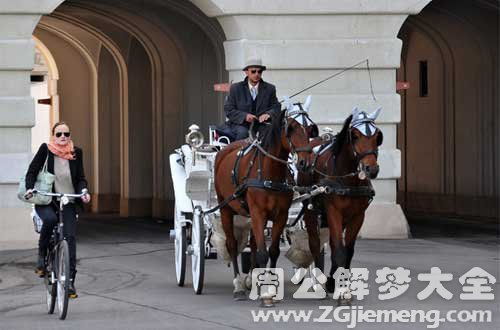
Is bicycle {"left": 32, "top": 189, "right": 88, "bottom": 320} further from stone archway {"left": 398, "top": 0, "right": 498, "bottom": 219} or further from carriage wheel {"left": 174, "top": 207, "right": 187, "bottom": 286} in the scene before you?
stone archway {"left": 398, "top": 0, "right": 498, "bottom": 219}

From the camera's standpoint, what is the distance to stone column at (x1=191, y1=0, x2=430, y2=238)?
20672mm

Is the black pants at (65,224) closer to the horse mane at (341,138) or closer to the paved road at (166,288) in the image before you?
the paved road at (166,288)

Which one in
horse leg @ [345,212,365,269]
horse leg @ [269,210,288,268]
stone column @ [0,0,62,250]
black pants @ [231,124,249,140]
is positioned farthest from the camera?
stone column @ [0,0,62,250]

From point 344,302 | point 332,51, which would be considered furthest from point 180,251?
point 332,51

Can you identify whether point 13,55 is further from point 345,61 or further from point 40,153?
point 40,153

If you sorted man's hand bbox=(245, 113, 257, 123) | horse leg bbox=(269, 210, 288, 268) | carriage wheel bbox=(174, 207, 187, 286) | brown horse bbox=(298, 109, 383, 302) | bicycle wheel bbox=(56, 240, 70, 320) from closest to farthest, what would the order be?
bicycle wheel bbox=(56, 240, 70, 320) < brown horse bbox=(298, 109, 383, 302) < horse leg bbox=(269, 210, 288, 268) < man's hand bbox=(245, 113, 257, 123) < carriage wheel bbox=(174, 207, 187, 286)

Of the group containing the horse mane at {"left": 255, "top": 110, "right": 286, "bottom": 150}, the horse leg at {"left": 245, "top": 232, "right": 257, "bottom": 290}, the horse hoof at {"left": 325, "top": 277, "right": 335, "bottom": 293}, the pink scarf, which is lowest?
the horse hoof at {"left": 325, "top": 277, "right": 335, "bottom": 293}

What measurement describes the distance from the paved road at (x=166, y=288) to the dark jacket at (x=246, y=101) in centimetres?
187

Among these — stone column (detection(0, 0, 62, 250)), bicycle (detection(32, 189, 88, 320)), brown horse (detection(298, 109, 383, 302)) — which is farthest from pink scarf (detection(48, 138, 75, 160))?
stone column (detection(0, 0, 62, 250))

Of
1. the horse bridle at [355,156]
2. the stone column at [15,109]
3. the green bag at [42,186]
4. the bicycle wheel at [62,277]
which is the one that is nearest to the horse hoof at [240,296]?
the horse bridle at [355,156]

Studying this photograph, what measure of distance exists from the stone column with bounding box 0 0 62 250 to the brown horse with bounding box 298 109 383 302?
7.30m

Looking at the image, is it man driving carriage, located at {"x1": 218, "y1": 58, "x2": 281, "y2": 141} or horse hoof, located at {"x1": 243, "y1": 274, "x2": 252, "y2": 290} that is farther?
man driving carriage, located at {"x1": 218, "y1": 58, "x2": 281, "y2": 141}

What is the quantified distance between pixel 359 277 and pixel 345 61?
6382 mm

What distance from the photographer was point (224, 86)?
2034 centimetres
